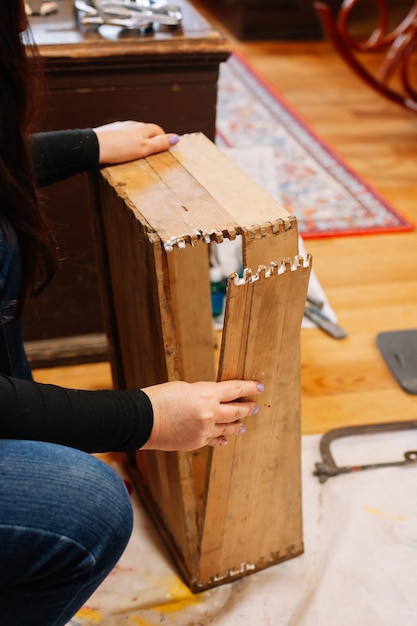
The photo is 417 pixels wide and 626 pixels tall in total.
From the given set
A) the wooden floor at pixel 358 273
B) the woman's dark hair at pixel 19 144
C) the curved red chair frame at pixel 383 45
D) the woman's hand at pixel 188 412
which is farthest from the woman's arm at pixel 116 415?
the curved red chair frame at pixel 383 45

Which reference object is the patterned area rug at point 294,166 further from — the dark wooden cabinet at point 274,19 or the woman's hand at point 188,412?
the woman's hand at point 188,412

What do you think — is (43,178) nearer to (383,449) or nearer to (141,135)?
(141,135)

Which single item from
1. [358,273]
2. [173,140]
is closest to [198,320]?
[173,140]

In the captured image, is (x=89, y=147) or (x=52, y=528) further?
(x=89, y=147)

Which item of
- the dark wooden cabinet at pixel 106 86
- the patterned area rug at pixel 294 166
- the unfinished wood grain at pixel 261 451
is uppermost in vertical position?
the dark wooden cabinet at pixel 106 86

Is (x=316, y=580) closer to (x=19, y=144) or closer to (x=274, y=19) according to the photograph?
(x=19, y=144)

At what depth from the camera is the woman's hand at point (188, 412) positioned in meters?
0.77

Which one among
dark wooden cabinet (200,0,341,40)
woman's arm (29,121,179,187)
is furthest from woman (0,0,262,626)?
dark wooden cabinet (200,0,341,40)

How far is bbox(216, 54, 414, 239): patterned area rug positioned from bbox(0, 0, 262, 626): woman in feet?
3.67

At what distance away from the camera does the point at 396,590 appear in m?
1.04

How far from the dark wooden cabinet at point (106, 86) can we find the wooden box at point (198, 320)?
275 millimetres

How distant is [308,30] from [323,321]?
2.41 m

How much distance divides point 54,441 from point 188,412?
0.46 ft

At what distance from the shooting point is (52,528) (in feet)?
2.31
